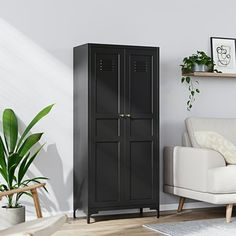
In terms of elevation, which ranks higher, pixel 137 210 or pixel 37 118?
pixel 37 118

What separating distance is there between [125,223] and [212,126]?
1.35m

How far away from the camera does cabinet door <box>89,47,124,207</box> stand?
5160 millimetres

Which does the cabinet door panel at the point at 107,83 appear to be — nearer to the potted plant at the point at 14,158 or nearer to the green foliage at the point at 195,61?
the potted plant at the point at 14,158

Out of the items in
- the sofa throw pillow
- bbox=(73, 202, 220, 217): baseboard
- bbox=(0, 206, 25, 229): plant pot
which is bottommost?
bbox=(73, 202, 220, 217): baseboard

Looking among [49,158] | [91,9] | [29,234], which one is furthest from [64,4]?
[29,234]

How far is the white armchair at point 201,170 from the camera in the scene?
505 cm

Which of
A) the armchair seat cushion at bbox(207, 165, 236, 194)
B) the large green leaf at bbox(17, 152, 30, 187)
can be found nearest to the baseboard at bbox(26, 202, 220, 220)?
the large green leaf at bbox(17, 152, 30, 187)

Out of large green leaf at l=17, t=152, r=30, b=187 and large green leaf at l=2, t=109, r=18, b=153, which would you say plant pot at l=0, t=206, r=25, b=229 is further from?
large green leaf at l=2, t=109, r=18, b=153

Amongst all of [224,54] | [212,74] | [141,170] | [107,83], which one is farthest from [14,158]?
[224,54]

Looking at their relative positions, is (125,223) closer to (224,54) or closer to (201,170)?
(201,170)

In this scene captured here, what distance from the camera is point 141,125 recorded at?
5359 mm

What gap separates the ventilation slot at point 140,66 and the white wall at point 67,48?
0.42 meters

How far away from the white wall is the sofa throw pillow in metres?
0.45

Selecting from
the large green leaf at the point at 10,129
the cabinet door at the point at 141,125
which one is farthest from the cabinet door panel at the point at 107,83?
the large green leaf at the point at 10,129
